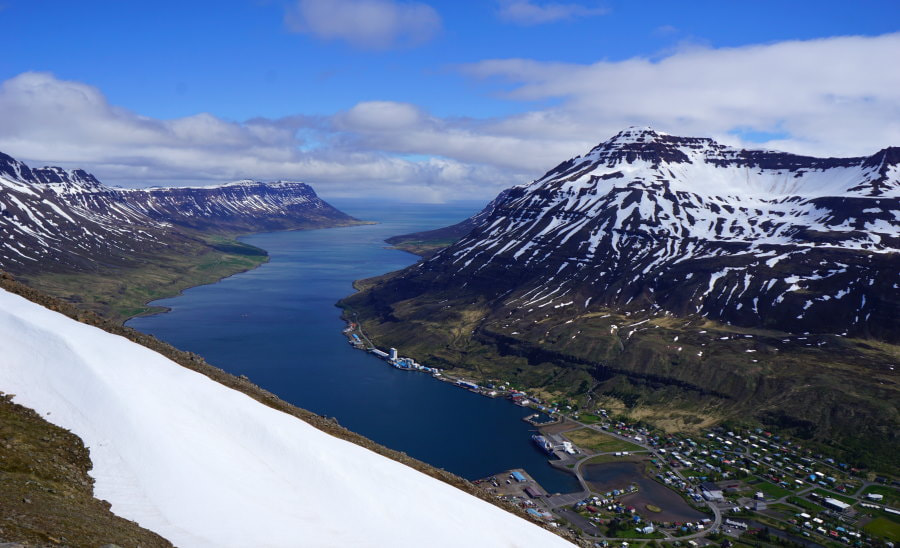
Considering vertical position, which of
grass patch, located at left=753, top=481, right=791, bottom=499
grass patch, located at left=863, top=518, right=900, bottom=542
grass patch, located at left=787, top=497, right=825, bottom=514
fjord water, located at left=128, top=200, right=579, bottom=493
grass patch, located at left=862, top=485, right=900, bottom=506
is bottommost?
fjord water, located at left=128, top=200, right=579, bottom=493

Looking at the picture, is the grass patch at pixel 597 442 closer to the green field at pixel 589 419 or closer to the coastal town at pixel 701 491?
the coastal town at pixel 701 491

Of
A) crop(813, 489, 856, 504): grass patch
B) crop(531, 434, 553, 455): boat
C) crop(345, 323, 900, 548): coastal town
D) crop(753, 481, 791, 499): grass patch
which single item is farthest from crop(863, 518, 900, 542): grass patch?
crop(531, 434, 553, 455): boat

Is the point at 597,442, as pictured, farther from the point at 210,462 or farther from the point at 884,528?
the point at 210,462

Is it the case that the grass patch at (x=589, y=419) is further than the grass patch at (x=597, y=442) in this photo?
Yes

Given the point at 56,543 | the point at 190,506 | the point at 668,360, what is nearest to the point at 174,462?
the point at 190,506

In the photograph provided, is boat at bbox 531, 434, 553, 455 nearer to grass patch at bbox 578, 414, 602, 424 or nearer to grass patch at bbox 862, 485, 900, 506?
grass patch at bbox 578, 414, 602, 424

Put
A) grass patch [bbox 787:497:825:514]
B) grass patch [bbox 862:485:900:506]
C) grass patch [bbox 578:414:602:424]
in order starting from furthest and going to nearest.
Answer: grass patch [bbox 578:414:602:424] → grass patch [bbox 862:485:900:506] → grass patch [bbox 787:497:825:514]

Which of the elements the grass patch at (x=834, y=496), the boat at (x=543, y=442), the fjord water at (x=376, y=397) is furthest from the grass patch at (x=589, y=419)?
the grass patch at (x=834, y=496)
